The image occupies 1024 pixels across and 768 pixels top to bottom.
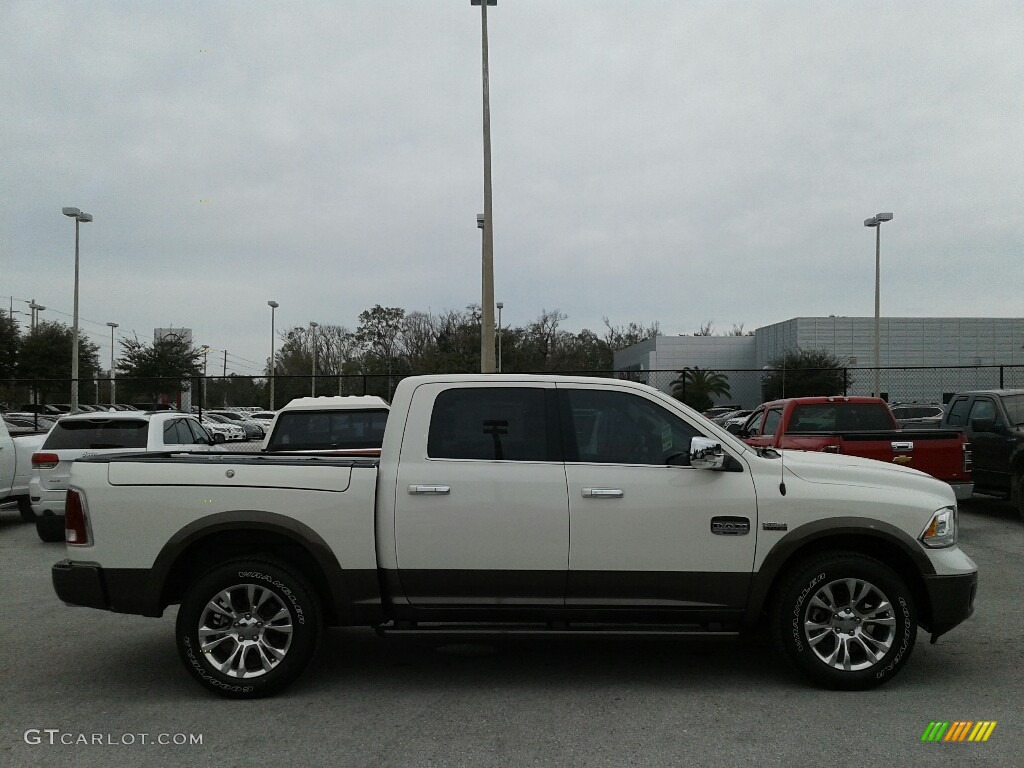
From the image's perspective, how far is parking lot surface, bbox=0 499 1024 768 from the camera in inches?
163

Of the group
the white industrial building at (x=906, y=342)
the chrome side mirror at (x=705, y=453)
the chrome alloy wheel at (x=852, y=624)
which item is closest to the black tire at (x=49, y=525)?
the chrome side mirror at (x=705, y=453)

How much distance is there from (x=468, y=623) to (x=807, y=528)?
83.2 inches

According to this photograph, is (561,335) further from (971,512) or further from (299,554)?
(299,554)

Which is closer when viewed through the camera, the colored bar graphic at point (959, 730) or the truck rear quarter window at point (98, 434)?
the colored bar graphic at point (959, 730)

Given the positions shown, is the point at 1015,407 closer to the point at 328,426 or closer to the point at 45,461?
the point at 328,426

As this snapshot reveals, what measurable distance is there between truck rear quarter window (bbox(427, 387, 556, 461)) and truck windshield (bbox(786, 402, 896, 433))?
6714 millimetres

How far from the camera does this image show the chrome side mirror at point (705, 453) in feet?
15.8

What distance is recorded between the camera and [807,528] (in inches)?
194

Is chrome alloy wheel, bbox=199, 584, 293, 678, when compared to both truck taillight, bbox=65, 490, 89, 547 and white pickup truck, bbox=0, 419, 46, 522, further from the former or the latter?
white pickup truck, bbox=0, 419, 46, 522

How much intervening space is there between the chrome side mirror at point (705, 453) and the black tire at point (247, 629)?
2.44 metres

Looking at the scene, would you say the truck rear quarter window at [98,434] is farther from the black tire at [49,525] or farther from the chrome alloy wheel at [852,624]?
the chrome alloy wheel at [852,624]

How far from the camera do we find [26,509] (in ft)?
42.1

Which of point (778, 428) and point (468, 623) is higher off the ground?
point (778, 428)

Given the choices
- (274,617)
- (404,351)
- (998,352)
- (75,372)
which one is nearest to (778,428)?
(274,617)
